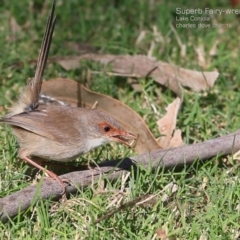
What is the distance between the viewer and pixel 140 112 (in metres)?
5.98

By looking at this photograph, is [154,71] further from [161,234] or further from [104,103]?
[161,234]

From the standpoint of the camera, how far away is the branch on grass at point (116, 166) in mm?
4312

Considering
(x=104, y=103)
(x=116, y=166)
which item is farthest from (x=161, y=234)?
(x=104, y=103)

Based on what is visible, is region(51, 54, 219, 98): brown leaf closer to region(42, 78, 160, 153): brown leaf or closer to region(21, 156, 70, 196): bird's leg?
region(42, 78, 160, 153): brown leaf

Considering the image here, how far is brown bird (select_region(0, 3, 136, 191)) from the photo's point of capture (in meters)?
4.93

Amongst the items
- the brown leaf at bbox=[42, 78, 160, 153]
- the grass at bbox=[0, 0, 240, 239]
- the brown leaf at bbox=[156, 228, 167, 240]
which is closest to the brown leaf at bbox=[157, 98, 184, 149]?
the grass at bbox=[0, 0, 240, 239]

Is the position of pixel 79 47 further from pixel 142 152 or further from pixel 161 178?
pixel 161 178

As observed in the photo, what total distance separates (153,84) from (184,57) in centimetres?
72

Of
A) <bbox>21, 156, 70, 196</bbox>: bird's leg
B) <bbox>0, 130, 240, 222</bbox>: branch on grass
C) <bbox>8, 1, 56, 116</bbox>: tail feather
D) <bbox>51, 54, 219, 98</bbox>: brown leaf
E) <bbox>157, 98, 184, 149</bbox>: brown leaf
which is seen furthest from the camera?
<bbox>51, 54, 219, 98</bbox>: brown leaf

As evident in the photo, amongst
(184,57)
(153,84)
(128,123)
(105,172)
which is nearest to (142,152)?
(128,123)

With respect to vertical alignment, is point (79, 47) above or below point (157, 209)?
above

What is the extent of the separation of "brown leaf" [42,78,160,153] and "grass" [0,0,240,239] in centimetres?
19

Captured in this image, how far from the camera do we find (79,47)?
696cm

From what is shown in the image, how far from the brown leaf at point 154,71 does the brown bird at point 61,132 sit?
1.30m
